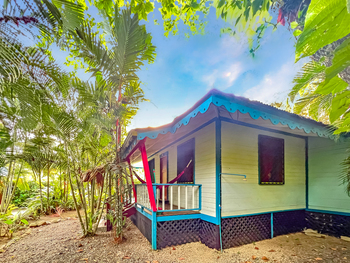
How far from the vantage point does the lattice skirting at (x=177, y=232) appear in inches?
155

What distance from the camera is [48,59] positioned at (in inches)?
119

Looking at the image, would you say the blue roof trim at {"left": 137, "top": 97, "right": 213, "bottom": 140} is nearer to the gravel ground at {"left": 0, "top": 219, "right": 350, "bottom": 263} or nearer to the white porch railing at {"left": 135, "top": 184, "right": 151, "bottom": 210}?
the white porch railing at {"left": 135, "top": 184, "right": 151, "bottom": 210}

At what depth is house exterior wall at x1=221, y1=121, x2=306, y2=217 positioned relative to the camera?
4.12 meters

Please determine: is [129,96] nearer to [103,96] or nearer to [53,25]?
[103,96]

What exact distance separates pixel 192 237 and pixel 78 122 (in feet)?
11.8

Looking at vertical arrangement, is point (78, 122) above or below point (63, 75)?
below

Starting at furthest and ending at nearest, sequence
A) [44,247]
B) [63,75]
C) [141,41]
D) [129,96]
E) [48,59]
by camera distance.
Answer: [129,96] < [44,247] < [63,75] < [141,41] < [48,59]

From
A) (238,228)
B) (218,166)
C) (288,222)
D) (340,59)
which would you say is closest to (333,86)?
(340,59)

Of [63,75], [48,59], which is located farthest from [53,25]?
[63,75]

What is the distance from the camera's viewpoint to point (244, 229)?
4102 millimetres

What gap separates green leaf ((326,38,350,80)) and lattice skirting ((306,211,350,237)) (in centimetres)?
569

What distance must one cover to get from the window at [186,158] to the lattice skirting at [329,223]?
329 centimetres

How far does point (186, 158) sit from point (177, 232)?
7.29ft

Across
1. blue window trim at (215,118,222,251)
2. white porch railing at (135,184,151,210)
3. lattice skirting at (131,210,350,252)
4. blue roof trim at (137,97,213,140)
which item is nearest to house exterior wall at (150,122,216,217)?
blue window trim at (215,118,222,251)
